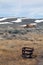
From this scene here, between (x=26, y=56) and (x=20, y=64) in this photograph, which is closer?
(x=20, y=64)

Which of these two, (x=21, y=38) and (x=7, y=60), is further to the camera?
(x=21, y=38)

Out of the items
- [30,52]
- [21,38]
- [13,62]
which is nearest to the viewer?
[13,62]

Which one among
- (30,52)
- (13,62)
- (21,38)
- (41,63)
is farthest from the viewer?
(21,38)

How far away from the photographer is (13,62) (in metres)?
22.3

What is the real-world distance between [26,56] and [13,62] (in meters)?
3.70

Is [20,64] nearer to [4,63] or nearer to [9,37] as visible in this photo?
[4,63]

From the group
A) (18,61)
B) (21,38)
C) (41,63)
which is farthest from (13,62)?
(21,38)

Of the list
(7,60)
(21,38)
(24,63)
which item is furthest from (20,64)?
(21,38)

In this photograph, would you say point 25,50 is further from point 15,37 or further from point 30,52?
point 15,37

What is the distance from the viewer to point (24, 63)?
21922 millimetres

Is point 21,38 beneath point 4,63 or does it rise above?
beneath

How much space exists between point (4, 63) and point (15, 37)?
80.8ft

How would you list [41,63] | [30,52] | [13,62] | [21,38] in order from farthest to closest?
[21,38] < [30,52] < [13,62] < [41,63]

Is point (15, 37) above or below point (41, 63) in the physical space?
below
